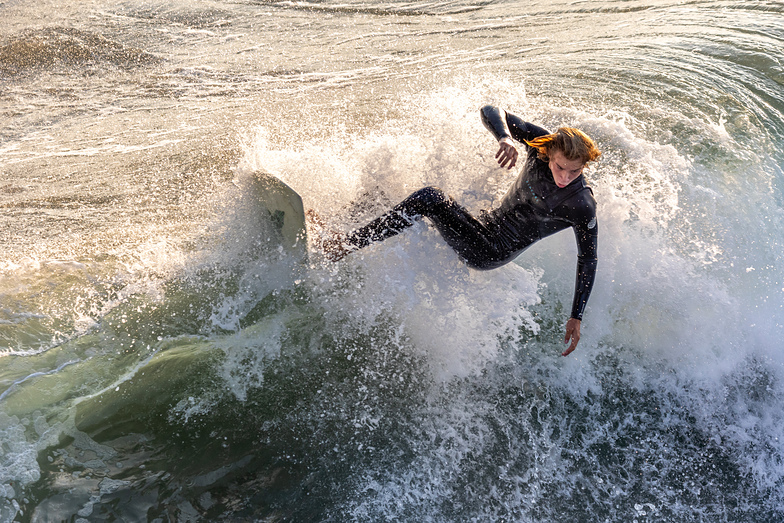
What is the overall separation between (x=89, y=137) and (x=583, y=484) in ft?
18.1

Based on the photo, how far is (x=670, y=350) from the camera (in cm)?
333

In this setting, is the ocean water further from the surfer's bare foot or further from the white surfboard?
the surfer's bare foot

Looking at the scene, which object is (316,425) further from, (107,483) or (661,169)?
(661,169)

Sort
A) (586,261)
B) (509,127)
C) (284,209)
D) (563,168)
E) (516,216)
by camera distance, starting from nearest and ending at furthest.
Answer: (563,168) → (586,261) → (516,216) → (509,127) → (284,209)

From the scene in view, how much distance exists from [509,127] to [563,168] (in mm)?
725

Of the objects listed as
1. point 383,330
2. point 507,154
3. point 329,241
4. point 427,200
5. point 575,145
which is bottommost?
point 383,330

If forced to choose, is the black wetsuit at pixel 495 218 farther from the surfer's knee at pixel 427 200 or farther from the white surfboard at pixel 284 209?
the white surfboard at pixel 284 209

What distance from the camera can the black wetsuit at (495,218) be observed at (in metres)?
2.95

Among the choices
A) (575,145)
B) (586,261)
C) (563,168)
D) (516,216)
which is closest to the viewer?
(575,145)

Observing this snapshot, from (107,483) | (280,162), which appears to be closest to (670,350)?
(280,162)

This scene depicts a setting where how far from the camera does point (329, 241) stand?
319 cm

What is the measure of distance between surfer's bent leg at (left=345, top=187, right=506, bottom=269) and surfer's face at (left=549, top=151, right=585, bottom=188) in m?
0.65

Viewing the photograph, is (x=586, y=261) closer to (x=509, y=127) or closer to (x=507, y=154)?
(x=507, y=154)

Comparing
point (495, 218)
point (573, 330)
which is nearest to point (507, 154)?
point (495, 218)
